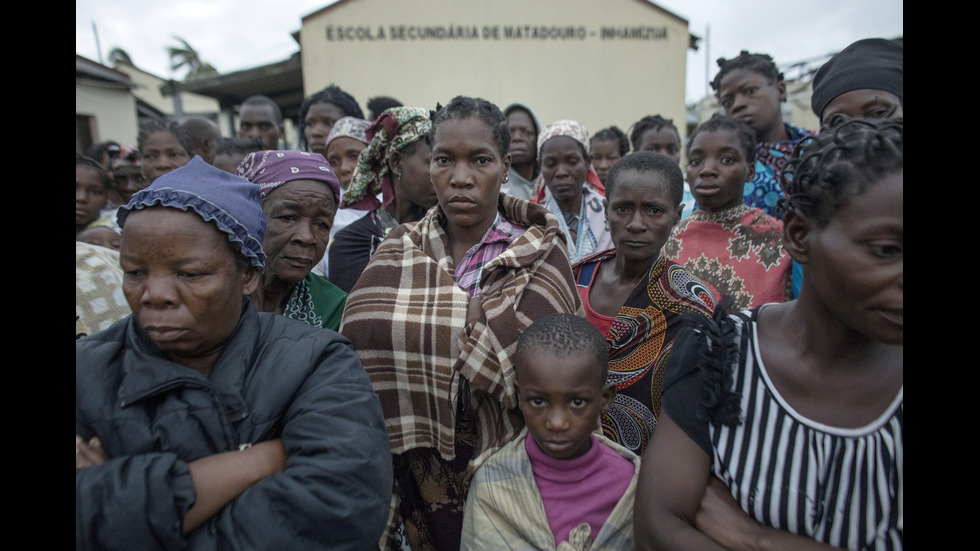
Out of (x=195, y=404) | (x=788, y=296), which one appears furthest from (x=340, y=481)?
(x=788, y=296)

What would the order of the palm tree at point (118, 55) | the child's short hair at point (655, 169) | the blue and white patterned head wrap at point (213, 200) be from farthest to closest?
the palm tree at point (118, 55), the child's short hair at point (655, 169), the blue and white patterned head wrap at point (213, 200)

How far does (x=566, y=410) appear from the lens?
6.24ft

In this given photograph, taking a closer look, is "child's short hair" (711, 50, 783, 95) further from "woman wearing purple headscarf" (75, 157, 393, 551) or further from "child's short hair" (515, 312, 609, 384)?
"woman wearing purple headscarf" (75, 157, 393, 551)

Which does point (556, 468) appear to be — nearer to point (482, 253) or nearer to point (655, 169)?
point (482, 253)

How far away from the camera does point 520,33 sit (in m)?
13.9

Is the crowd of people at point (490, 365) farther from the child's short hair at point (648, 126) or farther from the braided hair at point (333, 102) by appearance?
the braided hair at point (333, 102)

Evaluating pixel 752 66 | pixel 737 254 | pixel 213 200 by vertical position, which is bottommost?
pixel 737 254

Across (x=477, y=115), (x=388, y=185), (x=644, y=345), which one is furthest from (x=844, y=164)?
(x=388, y=185)

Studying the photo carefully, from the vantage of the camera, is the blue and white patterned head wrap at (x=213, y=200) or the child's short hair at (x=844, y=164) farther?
the blue and white patterned head wrap at (x=213, y=200)

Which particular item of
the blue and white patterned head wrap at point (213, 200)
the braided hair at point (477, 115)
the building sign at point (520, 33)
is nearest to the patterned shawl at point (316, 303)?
the blue and white patterned head wrap at point (213, 200)

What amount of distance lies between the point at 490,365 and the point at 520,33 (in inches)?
537

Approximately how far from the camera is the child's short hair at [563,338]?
1.92 m

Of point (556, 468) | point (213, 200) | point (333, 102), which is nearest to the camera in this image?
point (213, 200)
